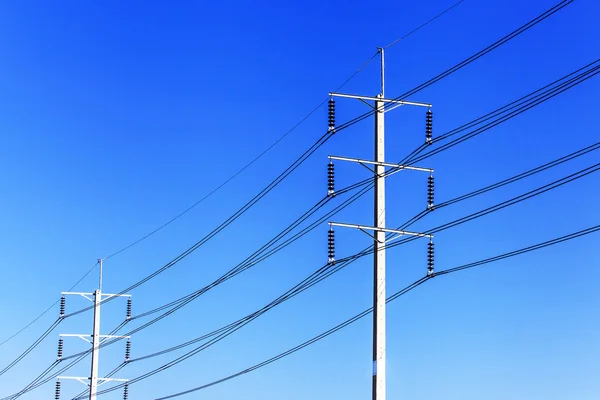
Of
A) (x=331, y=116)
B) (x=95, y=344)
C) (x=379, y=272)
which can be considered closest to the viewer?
(x=379, y=272)

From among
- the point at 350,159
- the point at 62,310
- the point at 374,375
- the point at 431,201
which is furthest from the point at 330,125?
the point at 62,310

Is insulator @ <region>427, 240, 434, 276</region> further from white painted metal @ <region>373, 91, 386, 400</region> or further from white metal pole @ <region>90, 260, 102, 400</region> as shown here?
white metal pole @ <region>90, 260, 102, 400</region>

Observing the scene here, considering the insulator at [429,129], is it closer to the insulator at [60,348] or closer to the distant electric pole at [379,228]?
the distant electric pole at [379,228]

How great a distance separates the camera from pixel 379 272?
3634 centimetres

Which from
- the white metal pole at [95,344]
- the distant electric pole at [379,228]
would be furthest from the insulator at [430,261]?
the white metal pole at [95,344]

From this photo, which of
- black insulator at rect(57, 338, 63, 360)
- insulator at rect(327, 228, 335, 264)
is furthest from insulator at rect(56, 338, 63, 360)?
insulator at rect(327, 228, 335, 264)

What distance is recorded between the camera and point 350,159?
123ft

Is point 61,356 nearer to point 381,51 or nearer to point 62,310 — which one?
point 62,310

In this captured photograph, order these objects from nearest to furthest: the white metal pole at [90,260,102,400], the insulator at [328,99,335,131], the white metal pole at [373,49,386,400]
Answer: the white metal pole at [373,49,386,400]
the insulator at [328,99,335,131]
the white metal pole at [90,260,102,400]

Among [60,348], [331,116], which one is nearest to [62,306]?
[60,348]

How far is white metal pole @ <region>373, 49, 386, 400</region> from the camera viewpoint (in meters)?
34.9

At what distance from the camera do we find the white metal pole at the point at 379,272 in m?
34.9

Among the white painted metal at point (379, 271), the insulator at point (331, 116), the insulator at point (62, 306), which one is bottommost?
the white painted metal at point (379, 271)

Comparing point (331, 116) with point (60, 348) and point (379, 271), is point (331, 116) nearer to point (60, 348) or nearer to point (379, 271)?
point (379, 271)
